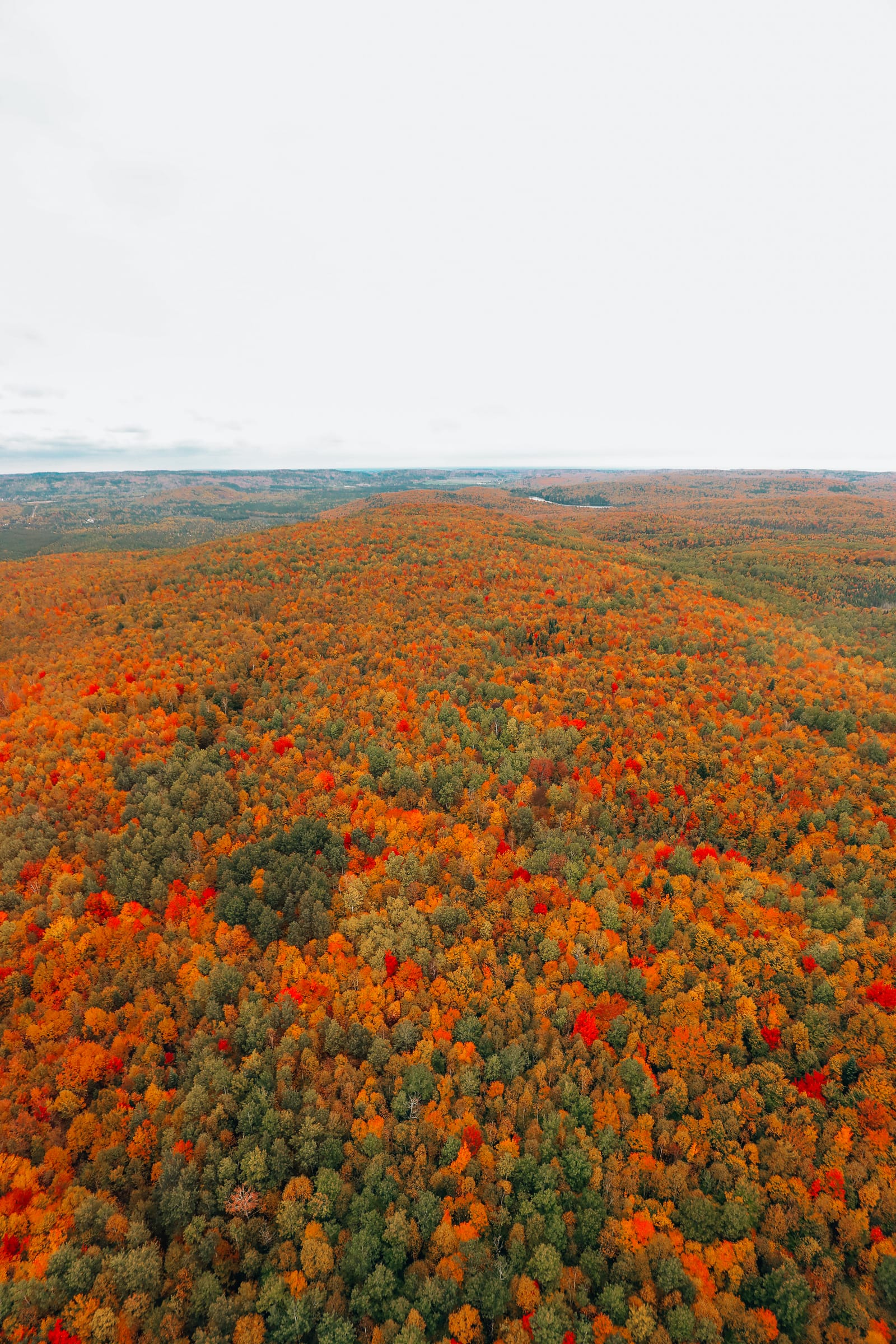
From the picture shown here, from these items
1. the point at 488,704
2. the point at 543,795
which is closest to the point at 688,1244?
the point at 543,795

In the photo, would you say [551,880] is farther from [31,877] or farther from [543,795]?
[31,877]

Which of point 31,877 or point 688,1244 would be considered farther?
point 31,877

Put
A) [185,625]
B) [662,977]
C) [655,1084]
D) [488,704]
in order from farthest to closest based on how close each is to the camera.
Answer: [185,625], [488,704], [662,977], [655,1084]

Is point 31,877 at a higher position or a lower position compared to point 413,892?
higher

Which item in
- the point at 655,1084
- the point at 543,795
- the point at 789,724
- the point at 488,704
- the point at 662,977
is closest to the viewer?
the point at 655,1084

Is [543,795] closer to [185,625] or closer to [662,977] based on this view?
[662,977]

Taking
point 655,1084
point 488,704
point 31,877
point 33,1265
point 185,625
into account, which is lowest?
point 655,1084
